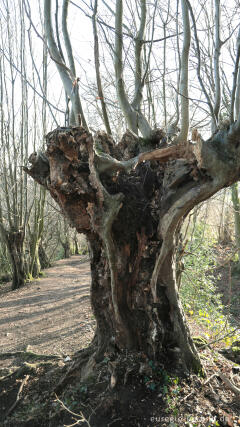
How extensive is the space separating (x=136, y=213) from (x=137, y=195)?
6.8 inches

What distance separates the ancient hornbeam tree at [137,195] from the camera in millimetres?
2186

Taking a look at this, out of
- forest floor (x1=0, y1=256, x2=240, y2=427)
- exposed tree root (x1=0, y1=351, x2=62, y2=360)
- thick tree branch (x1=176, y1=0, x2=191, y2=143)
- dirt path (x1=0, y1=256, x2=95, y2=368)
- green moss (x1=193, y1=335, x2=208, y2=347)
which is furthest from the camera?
dirt path (x1=0, y1=256, x2=95, y2=368)

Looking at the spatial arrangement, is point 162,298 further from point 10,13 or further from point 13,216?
point 10,13

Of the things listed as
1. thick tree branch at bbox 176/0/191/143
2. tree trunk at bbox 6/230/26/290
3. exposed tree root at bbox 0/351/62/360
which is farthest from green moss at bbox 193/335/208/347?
tree trunk at bbox 6/230/26/290

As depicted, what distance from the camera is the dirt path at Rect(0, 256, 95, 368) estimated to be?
4595 millimetres

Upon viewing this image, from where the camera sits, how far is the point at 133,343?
2.53 m

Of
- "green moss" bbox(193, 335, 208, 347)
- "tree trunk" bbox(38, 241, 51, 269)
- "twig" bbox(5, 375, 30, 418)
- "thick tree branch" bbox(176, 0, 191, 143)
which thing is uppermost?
"thick tree branch" bbox(176, 0, 191, 143)

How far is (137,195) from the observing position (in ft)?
8.24

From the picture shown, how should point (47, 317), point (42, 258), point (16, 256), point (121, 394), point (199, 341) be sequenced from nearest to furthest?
point (121, 394) < point (199, 341) < point (47, 317) < point (16, 256) < point (42, 258)

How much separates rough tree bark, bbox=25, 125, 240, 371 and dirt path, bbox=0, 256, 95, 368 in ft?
5.36

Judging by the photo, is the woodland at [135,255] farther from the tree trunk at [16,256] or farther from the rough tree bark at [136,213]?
the tree trunk at [16,256]

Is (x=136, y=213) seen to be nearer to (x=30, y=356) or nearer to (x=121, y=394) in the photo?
(x=121, y=394)

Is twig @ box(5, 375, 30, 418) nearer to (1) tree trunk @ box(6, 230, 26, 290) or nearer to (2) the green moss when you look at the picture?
(2) the green moss

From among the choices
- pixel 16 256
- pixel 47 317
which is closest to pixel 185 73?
pixel 47 317
